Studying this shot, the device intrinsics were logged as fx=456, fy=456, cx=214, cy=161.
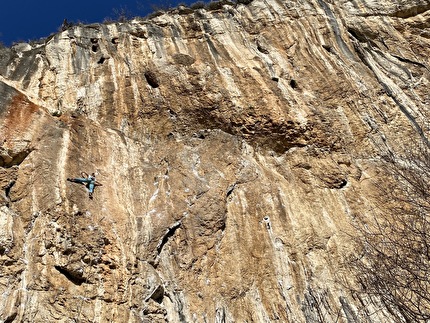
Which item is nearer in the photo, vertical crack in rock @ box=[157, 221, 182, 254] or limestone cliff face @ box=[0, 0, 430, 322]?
limestone cliff face @ box=[0, 0, 430, 322]

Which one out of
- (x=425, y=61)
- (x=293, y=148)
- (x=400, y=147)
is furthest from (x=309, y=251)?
(x=425, y=61)

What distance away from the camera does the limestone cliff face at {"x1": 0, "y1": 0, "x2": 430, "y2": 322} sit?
9.56 metres

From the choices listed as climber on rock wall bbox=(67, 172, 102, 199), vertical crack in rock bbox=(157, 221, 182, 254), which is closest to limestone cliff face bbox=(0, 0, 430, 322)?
vertical crack in rock bbox=(157, 221, 182, 254)

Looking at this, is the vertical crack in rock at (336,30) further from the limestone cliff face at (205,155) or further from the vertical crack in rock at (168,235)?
the vertical crack in rock at (168,235)

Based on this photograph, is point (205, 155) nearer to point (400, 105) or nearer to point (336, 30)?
point (400, 105)

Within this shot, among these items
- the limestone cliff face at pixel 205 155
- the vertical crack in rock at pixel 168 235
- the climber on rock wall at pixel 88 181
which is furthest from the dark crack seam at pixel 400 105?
the climber on rock wall at pixel 88 181

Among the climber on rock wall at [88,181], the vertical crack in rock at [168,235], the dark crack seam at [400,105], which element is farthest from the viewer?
the dark crack seam at [400,105]

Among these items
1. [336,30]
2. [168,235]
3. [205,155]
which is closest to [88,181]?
[168,235]

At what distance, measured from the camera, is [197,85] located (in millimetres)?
14773

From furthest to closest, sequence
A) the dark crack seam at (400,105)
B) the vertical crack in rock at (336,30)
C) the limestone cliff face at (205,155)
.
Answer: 1. the vertical crack in rock at (336,30)
2. the dark crack seam at (400,105)
3. the limestone cliff face at (205,155)

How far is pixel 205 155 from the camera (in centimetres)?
1273

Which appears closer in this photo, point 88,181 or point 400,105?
point 88,181

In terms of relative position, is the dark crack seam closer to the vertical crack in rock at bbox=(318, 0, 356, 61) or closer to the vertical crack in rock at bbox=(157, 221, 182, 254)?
the vertical crack in rock at bbox=(318, 0, 356, 61)

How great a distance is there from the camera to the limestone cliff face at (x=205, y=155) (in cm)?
956
